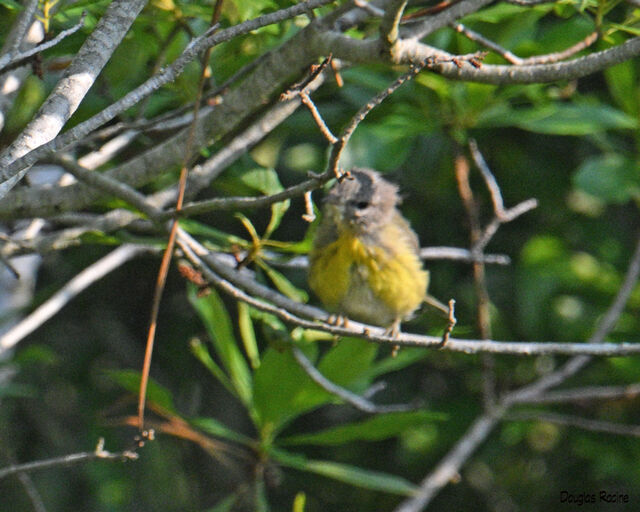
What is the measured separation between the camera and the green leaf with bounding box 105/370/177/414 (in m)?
3.10

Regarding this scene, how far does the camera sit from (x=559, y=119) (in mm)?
3553

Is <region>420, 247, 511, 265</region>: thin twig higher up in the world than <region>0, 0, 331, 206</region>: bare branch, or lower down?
lower down

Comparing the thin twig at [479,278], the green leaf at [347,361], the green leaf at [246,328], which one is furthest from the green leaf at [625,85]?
the green leaf at [246,328]

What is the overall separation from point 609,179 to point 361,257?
1136 mm

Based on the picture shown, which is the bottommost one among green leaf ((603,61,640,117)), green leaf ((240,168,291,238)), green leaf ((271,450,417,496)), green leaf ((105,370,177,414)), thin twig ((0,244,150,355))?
green leaf ((271,450,417,496))

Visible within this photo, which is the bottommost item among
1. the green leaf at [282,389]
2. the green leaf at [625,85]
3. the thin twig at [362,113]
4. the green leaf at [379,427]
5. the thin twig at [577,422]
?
the thin twig at [577,422]

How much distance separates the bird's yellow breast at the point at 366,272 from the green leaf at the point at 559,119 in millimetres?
655

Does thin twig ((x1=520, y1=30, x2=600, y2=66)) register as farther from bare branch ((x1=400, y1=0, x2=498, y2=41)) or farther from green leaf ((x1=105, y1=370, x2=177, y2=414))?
green leaf ((x1=105, y1=370, x2=177, y2=414))

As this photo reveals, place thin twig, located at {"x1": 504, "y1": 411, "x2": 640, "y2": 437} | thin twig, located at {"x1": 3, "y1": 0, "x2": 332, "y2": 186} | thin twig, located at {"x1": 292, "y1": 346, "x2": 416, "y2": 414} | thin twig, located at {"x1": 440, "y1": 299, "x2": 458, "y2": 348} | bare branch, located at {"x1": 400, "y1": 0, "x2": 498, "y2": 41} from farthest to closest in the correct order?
thin twig, located at {"x1": 504, "y1": 411, "x2": 640, "y2": 437}, thin twig, located at {"x1": 292, "y1": 346, "x2": 416, "y2": 414}, bare branch, located at {"x1": 400, "y1": 0, "x2": 498, "y2": 41}, thin twig, located at {"x1": 440, "y1": 299, "x2": 458, "y2": 348}, thin twig, located at {"x1": 3, "y1": 0, "x2": 332, "y2": 186}

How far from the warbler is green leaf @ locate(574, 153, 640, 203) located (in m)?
0.79

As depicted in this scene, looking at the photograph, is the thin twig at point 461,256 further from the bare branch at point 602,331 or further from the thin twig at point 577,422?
the thin twig at point 577,422

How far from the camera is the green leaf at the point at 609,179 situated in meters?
3.67

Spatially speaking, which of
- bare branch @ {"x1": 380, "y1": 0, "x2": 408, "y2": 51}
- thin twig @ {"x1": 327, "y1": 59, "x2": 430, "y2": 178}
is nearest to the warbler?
bare branch @ {"x1": 380, "y1": 0, "x2": 408, "y2": 51}

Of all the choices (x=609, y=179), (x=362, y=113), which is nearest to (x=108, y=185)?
(x=362, y=113)
